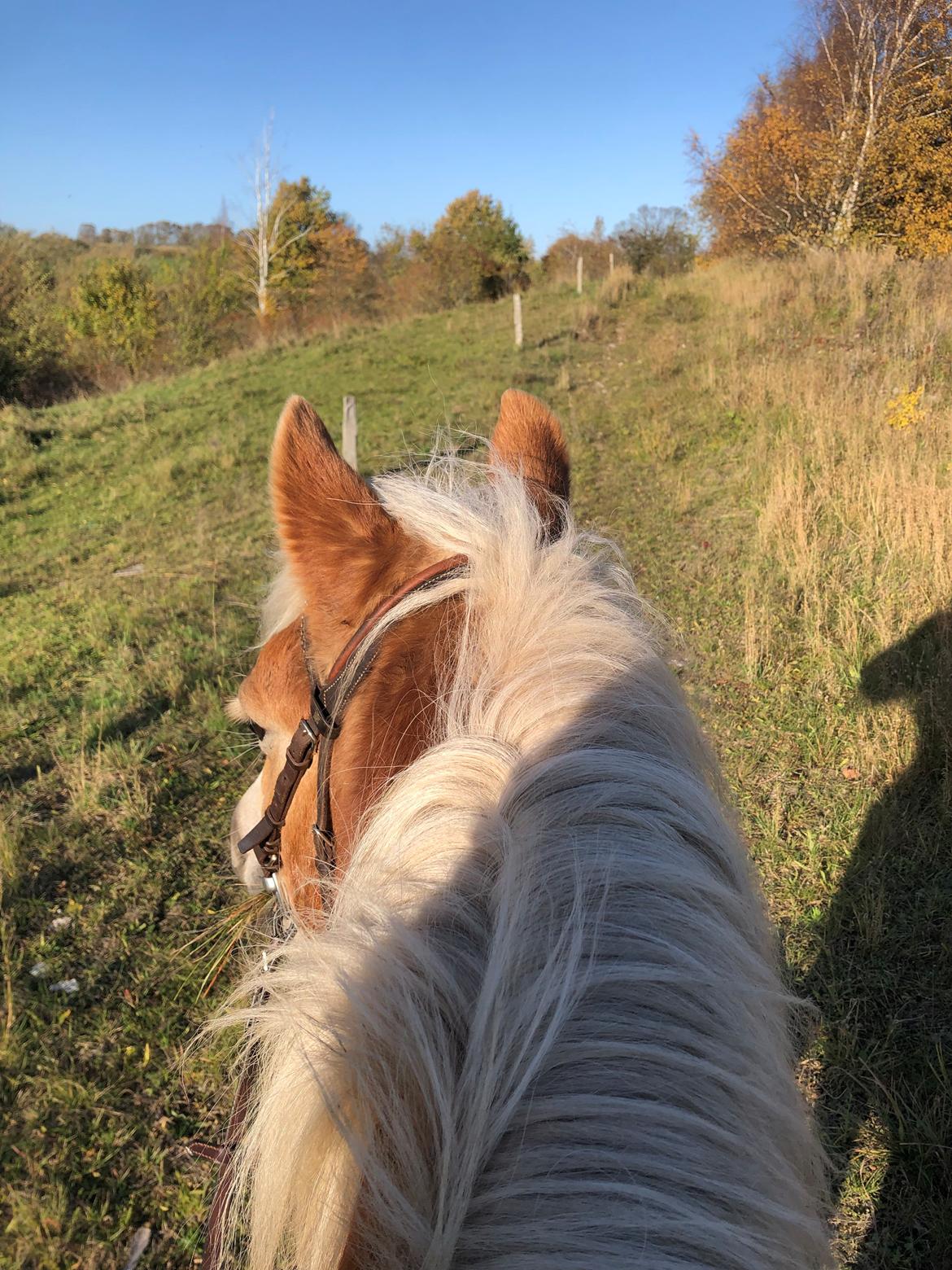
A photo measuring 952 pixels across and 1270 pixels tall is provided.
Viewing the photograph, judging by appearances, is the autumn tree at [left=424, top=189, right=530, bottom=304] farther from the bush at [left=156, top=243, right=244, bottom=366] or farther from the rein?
the rein

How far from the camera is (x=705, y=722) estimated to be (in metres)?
3.80

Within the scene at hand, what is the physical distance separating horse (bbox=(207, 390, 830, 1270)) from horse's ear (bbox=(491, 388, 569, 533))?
1.12ft

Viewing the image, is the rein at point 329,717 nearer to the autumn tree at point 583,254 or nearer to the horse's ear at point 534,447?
the horse's ear at point 534,447

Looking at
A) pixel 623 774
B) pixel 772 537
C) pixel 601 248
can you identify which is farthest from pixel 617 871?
pixel 601 248

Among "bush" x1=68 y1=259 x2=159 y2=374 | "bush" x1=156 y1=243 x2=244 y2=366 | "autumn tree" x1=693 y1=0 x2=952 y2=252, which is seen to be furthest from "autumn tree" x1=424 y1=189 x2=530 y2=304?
"autumn tree" x1=693 y1=0 x2=952 y2=252

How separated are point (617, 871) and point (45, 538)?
9258 millimetres

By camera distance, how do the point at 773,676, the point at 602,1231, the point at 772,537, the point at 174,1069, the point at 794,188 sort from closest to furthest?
the point at 602,1231
the point at 174,1069
the point at 773,676
the point at 772,537
the point at 794,188

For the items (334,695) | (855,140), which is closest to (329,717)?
(334,695)

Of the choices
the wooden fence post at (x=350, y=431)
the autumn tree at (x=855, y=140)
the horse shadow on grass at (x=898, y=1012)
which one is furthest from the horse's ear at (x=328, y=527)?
the autumn tree at (x=855, y=140)

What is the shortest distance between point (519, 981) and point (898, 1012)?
7.84 feet

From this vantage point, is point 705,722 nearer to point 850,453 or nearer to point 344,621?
point 344,621

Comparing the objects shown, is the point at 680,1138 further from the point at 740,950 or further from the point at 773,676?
the point at 773,676

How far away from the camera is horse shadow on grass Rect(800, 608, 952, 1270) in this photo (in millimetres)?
1906

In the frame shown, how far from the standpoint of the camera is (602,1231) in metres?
0.49
